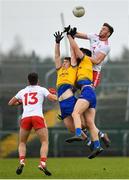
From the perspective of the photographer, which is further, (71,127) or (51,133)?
(51,133)

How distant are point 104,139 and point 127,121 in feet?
32.5

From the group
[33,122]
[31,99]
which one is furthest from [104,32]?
[33,122]

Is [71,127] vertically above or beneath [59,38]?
beneath

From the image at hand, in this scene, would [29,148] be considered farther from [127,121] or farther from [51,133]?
[127,121]

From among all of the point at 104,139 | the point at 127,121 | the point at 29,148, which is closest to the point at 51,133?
the point at 29,148

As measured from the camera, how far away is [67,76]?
16047 mm

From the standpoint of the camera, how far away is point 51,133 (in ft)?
84.9

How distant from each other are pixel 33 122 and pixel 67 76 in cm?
110

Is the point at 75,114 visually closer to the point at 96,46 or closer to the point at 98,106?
the point at 96,46

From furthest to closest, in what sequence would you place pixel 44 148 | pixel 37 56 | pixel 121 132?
1. pixel 37 56
2. pixel 121 132
3. pixel 44 148

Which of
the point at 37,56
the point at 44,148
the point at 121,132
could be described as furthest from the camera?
the point at 37,56

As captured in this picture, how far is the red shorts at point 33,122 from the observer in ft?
51.9

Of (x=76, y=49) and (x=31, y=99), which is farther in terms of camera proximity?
(x=76, y=49)

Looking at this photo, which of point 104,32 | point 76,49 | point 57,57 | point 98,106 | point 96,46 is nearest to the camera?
point 76,49
